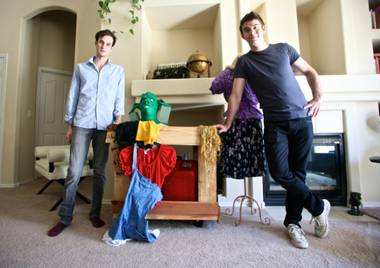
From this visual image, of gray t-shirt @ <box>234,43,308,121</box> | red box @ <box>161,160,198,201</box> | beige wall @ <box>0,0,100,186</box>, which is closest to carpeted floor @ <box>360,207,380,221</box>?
gray t-shirt @ <box>234,43,308,121</box>

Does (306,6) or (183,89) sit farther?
(306,6)

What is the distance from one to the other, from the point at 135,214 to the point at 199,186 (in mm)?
478

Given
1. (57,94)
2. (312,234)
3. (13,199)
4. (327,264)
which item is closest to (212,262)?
(327,264)

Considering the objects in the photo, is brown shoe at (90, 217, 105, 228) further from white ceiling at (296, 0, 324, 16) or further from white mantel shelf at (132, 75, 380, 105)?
white ceiling at (296, 0, 324, 16)

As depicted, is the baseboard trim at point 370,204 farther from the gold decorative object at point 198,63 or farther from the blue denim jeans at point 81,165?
the blue denim jeans at point 81,165

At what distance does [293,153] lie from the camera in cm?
119

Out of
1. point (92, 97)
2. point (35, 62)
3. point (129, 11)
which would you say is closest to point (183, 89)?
point (92, 97)

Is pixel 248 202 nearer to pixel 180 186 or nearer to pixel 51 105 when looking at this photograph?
pixel 180 186

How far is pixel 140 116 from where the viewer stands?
1432mm

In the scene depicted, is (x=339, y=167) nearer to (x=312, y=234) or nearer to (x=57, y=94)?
(x=312, y=234)

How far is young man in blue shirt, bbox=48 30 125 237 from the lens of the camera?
1306 millimetres

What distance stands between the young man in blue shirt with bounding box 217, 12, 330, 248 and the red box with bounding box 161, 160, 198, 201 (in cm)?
57

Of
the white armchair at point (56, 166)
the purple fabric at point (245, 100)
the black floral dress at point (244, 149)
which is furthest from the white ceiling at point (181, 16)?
the white armchair at point (56, 166)

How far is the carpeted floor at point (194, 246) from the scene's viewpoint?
37.5 inches
